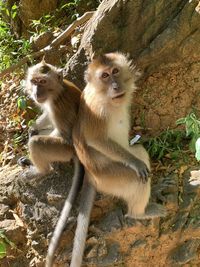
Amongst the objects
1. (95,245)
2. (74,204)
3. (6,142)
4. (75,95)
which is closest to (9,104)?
(6,142)

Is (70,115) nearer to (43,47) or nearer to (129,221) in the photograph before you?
(129,221)

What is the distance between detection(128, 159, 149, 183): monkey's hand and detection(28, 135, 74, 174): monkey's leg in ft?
2.72

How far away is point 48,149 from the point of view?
504 centimetres

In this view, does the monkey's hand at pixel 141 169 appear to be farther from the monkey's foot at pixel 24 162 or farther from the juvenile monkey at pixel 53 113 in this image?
the monkey's foot at pixel 24 162

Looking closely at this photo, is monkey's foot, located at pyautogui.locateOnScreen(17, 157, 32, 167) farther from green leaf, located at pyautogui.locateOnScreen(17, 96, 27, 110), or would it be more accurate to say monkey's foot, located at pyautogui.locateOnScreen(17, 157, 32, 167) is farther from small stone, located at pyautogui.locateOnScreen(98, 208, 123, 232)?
small stone, located at pyautogui.locateOnScreen(98, 208, 123, 232)

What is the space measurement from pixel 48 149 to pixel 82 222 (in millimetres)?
916

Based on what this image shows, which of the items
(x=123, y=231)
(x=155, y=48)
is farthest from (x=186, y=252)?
(x=155, y=48)

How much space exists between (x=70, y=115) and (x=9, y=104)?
1.61 meters

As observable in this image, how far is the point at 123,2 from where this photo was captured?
521 cm

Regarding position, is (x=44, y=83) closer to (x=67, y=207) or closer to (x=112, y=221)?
(x=67, y=207)

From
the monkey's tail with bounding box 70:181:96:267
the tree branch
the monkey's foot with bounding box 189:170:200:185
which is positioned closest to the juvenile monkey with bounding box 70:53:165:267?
the monkey's tail with bounding box 70:181:96:267

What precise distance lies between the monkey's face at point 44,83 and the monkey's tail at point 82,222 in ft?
3.48

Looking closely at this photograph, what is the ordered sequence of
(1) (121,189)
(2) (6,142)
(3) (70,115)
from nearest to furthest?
1. (1) (121,189)
2. (3) (70,115)
3. (2) (6,142)

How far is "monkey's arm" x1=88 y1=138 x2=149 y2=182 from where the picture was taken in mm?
4500
